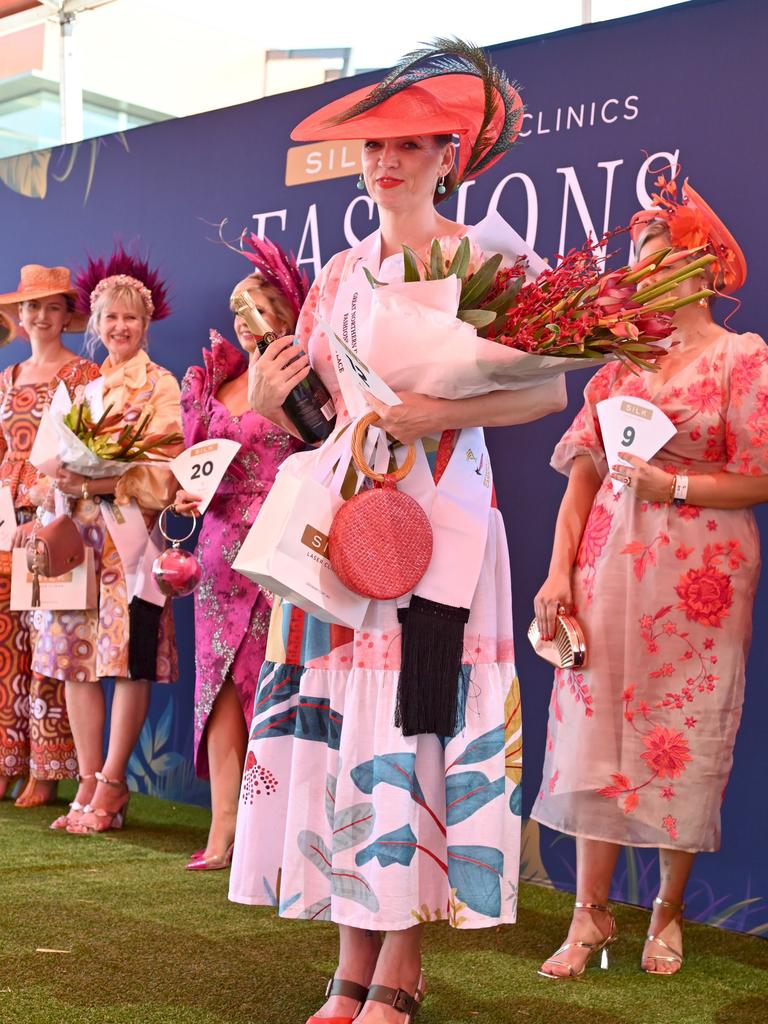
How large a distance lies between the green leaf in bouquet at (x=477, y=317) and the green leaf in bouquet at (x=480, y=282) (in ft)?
0.08

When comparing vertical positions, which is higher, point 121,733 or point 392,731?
point 392,731

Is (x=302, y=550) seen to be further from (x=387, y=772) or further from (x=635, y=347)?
(x=635, y=347)

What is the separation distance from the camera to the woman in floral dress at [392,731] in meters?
2.23

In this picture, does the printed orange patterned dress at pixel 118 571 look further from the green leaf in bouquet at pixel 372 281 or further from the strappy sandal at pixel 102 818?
the green leaf in bouquet at pixel 372 281

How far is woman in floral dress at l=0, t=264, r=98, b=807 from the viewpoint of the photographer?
16.0ft

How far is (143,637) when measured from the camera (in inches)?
176

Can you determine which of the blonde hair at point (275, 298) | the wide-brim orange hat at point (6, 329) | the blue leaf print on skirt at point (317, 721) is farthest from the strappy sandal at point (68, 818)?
the blue leaf print on skirt at point (317, 721)

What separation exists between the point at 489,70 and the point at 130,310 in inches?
100

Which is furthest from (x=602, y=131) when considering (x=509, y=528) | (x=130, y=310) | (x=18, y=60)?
(x=18, y=60)

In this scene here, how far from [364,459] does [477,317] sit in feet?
1.00

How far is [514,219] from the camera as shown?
407cm

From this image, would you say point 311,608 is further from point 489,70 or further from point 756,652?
point 756,652

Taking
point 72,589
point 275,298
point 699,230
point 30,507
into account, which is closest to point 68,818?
point 72,589

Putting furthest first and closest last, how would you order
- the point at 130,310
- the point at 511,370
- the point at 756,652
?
the point at 130,310 < the point at 756,652 < the point at 511,370
